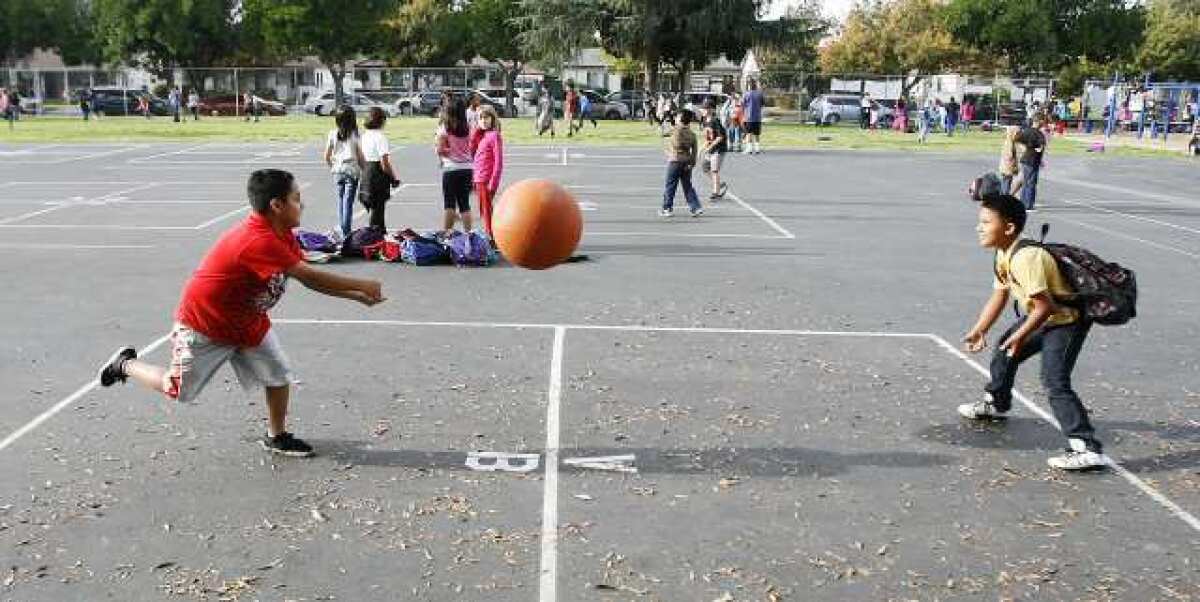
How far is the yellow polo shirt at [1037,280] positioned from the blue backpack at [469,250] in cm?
717

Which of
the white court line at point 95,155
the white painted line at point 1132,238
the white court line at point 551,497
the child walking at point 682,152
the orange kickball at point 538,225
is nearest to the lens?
the white court line at point 551,497

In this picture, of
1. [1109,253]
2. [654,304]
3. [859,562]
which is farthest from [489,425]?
[1109,253]

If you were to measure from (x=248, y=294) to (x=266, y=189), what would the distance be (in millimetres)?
610

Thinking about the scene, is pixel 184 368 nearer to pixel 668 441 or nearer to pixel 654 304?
pixel 668 441

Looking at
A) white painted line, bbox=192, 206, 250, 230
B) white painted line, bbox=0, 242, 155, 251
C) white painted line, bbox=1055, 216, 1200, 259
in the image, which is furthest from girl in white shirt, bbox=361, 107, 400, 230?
white painted line, bbox=1055, 216, 1200, 259

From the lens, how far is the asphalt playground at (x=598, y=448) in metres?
4.68

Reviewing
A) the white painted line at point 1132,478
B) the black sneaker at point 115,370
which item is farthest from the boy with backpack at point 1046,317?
the black sneaker at point 115,370

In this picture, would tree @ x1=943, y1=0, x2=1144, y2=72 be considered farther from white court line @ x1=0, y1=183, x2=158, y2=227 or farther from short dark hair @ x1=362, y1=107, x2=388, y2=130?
short dark hair @ x1=362, y1=107, x2=388, y2=130

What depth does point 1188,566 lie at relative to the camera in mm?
A: 4840

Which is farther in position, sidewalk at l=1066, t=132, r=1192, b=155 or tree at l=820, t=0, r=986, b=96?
tree at l=820, t=0, r=986, b=96

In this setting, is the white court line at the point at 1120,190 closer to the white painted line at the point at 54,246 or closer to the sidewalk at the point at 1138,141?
the sidewalk at the point at 1138,141

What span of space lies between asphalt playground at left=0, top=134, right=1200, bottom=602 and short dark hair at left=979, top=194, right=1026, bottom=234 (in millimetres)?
1457

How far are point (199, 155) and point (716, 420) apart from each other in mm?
26195

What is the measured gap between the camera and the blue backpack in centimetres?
1205
